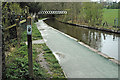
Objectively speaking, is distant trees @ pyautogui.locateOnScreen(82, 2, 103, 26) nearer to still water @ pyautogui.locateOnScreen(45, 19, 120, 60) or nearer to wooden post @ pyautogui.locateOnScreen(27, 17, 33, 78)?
still water @ pyautogui.locateOnScreen(45, 19, 120, 60)

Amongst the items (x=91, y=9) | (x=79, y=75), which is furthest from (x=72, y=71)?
(x=91, y=9)

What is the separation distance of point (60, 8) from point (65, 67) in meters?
30.9

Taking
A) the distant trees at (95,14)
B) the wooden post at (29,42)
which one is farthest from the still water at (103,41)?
the distant trees at (95,14)

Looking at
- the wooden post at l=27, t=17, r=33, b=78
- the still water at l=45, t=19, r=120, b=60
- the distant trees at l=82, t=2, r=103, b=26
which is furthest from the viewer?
the distant trees at l=82, t=2, r=103, b=26

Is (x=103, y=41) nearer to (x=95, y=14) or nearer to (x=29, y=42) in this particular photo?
(x=29, y=42)

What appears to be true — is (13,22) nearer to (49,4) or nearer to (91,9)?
(91,9)

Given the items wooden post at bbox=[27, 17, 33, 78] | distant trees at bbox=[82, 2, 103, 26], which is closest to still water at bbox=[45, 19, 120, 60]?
wooden post at bbox=[27, 17, 33, 78]

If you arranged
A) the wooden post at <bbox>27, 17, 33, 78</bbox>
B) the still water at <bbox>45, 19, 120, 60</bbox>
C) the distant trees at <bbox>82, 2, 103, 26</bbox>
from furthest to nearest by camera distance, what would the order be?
1. the distant trees at <bbox>82, 2, 103, 26</bbox>
2. the still water at <bbox>45, 19, 120, 60</bbox>
3. the wooden post at <bbox>27, 17, 33, 78</bbox>

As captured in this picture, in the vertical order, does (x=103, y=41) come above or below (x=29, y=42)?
below

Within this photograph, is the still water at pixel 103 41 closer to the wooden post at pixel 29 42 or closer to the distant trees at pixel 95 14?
the wooden post at pixel 29 42

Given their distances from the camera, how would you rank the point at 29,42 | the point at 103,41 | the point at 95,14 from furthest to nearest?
the point at 95,14, the point at 103,41, the point at 29,42

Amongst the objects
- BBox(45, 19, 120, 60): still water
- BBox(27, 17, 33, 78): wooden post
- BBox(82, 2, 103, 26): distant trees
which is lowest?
BBox(45, 19, 120, 60): still water

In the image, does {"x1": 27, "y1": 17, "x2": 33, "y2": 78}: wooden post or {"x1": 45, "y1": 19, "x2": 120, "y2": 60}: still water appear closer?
{"x1": 27, "y1": 17, "x2": 33, "y2": 78}: wooden post

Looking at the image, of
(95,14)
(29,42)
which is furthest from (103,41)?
(95,14)
